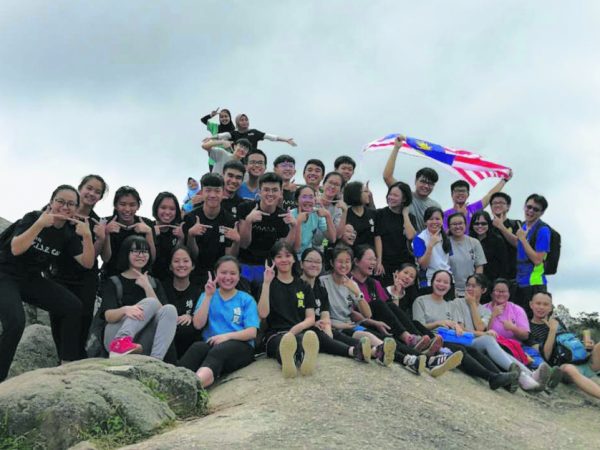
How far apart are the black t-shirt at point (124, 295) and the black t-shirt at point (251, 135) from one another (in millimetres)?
7358

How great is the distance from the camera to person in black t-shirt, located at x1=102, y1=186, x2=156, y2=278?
829 centimetres

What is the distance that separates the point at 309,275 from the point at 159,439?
3654 millimetres

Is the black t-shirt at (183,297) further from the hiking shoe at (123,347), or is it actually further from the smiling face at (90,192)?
the smiling face at (90,192)

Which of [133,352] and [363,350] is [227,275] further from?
[363,350]

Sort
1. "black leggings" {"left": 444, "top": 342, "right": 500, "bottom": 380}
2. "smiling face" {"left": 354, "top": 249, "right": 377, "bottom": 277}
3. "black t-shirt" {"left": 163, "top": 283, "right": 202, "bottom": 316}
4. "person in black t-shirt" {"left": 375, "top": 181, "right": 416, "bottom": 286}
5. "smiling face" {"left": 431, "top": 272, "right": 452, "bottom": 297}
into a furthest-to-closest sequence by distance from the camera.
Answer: "person in black t-shirt" {"left": 375, "top": 181, "right": 416, "bottom": 286}, "smiling face" {"left": 431, "top": 272, "right": 452, "bottom": 297}, "smiling face" {"left": 354, "top": 249, "right": 377, "bottom": 277}, "black leggings" {"left": 444, "top": 342, "right": 500, "bottom": 380}, "black t-shirt" {"left": 163, "top": 283, "right": 202, "bottom": 316}

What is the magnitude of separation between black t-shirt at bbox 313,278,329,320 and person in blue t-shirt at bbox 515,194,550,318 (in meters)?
4.47

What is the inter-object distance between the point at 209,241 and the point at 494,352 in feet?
14.2

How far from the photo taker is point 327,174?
1038 centimetres

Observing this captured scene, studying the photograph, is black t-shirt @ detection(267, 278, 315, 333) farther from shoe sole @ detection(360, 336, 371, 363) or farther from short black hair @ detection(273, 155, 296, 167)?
short black hair @ detection(273, 155, 296, 167)

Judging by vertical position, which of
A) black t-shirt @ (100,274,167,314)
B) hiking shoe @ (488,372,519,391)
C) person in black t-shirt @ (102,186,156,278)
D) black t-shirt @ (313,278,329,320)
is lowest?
hiking shoe @ (488,372,519,391)

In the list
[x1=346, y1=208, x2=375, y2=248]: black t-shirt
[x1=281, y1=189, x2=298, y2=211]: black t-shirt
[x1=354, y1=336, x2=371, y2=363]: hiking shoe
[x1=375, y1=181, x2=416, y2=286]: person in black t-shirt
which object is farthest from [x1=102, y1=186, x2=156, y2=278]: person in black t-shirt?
[x1=375, y1=181, x2=416, y2=286]: person in black t-shirt

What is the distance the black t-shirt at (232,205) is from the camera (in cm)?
923

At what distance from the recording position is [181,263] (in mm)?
8148

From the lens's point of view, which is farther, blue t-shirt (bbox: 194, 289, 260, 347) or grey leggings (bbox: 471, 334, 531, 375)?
grey leggings (bbox: 471, 334, 531, 375)
